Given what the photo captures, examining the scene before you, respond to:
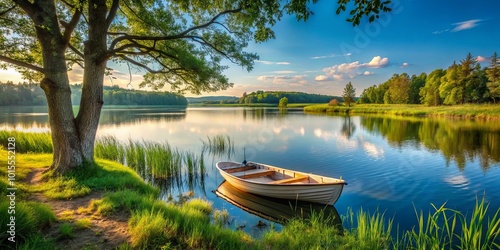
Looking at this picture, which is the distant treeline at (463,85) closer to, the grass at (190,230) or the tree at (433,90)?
the tree at (433,90)

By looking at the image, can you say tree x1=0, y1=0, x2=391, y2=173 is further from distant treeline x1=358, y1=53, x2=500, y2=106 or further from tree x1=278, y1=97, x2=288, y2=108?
tree x1=278, y1=97, x2=288, y2=108

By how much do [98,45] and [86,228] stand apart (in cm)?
549

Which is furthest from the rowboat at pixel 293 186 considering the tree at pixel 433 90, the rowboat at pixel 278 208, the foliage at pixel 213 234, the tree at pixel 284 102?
the tree at pixel 284 102

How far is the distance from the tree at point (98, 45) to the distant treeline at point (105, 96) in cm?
288

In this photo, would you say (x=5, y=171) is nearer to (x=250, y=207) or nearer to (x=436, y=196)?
(x=250, y=207)

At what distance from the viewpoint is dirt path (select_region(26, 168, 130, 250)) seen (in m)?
3.92

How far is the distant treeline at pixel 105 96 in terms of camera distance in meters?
59.5

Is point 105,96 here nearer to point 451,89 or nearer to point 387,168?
point 387,168

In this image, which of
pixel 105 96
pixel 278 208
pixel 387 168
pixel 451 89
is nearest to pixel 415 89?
pixel 451 89

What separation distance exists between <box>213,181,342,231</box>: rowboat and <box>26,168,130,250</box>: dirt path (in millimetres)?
4170

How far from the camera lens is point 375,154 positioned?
55.0 ft

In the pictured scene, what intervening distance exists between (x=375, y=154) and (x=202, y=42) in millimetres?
13405

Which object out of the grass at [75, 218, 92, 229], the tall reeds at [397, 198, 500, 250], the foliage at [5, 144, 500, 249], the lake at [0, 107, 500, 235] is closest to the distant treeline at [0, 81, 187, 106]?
the grass at [75, 218, 92, 229]

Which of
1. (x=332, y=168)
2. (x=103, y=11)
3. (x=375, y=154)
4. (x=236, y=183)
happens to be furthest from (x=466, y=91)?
(x=103, y=11)
